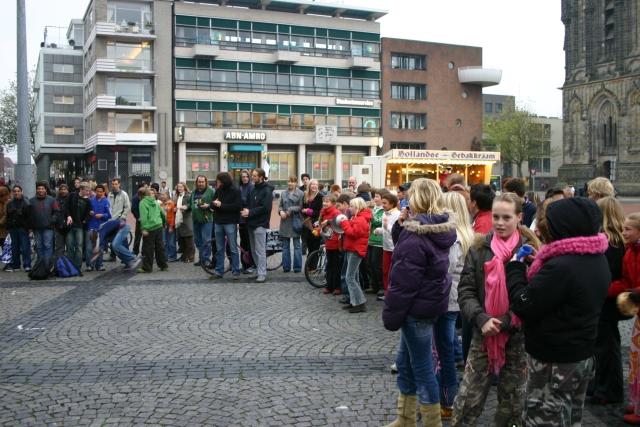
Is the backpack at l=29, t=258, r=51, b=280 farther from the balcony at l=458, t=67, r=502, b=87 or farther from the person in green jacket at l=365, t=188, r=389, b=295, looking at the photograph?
the balcony at l=458, t=67, r=502, b=87

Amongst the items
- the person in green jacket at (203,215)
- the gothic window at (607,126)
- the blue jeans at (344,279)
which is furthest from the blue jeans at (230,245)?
the gothic window at (607,126)

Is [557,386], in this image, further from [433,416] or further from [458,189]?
[458,189]

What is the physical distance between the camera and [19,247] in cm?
1457

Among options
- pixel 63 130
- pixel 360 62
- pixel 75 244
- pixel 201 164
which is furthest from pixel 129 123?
pixel 75 244

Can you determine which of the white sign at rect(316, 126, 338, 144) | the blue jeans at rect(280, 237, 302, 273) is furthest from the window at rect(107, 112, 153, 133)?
the blue jeans at rect(280, 237, 302, 273)

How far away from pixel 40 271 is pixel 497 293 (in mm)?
10925

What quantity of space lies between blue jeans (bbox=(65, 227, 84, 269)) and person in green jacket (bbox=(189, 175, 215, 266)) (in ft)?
8.12

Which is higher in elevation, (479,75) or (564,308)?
(479,75)

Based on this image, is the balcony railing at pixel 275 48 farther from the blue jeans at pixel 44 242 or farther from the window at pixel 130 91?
the blue jeans at pixel 44 242

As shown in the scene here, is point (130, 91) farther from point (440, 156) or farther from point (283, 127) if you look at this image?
point (440, 156)

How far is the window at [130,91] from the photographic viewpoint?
51.0 m

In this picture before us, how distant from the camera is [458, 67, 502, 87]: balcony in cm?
6425

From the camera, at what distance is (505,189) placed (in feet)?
29.8

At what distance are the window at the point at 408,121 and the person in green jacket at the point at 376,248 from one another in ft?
169
